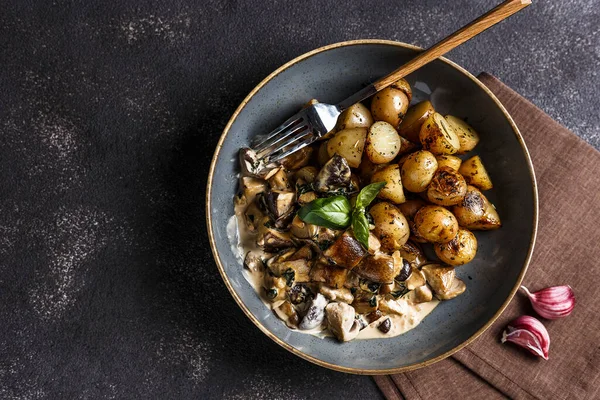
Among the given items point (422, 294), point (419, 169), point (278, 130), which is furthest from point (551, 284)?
point (278, 130)

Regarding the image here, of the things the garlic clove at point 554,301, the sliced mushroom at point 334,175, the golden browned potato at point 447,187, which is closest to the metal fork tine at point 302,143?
the sliced mushroom at point 334,175

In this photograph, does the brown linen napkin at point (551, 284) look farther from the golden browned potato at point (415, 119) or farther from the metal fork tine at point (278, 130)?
the metal fork tine at point (278, 130)

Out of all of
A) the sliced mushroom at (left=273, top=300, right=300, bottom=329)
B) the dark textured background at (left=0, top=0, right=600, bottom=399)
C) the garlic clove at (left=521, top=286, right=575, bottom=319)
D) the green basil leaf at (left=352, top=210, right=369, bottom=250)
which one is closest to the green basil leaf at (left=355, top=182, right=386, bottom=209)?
the green basil leaf at (left=352, top=210, right=369, bottom=250)

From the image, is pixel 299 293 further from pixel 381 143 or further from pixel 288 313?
pixel 381 143

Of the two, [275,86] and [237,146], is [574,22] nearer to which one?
[275,86]

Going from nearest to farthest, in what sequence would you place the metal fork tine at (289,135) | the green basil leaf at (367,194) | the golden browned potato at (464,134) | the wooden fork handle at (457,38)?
the wooden fork handle at (457,38)
the green basil leaf at (367,194)
the metal fork tine at (289,135)
the golden browned potato at (464,134)

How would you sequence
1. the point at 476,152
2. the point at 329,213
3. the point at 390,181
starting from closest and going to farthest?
the point at 329,213 → the point at 390,181 → the point at 476,152

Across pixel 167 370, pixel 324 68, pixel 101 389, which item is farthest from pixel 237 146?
pixel 101 389

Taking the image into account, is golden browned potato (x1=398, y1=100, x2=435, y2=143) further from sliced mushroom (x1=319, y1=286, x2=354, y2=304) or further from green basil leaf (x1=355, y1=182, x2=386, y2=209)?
sliced mushroom (x1=319, y1=286, x2=354, y2=304)
